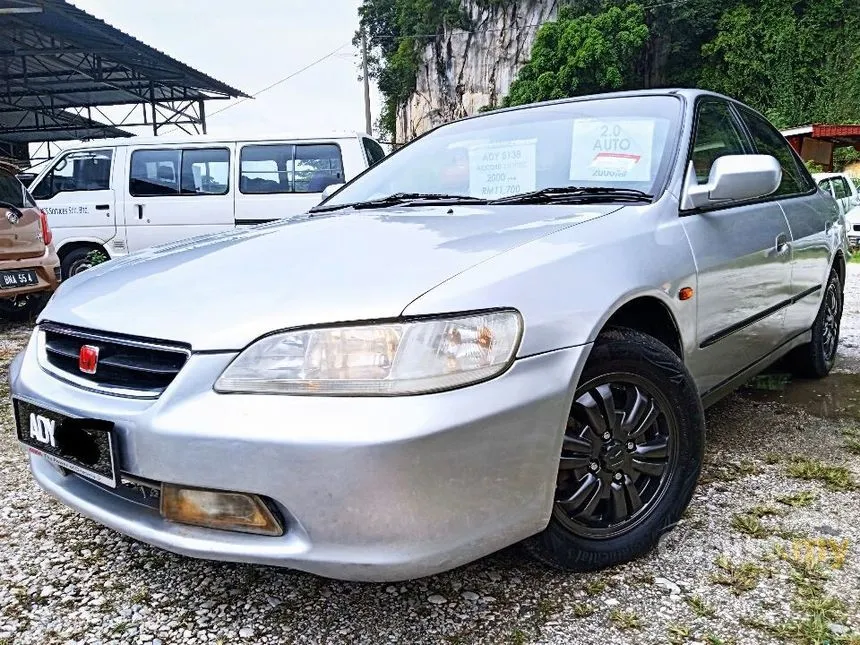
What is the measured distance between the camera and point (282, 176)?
7.50 metres

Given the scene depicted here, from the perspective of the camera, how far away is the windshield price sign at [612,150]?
7.47ft

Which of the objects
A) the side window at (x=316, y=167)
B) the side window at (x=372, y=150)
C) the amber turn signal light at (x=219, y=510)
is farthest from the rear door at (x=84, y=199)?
the amber turn signal light at (x=219, y=510)

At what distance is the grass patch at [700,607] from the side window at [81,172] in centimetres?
768

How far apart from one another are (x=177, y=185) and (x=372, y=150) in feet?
7.10

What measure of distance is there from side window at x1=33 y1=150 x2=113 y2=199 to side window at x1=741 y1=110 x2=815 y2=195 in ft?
22.4

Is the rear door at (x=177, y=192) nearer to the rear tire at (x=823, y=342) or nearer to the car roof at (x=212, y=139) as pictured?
the car roof at (x=212, y=139)

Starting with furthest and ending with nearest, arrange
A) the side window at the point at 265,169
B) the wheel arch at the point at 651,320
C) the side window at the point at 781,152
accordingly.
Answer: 1. the side window at the point at 265,169
2. the side window at the point at 781,152
3. the wheel arch at the point at 651,320

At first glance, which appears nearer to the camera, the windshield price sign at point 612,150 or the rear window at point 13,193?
the windshield price sign at point 612,150

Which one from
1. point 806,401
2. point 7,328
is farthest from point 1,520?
point 7,328

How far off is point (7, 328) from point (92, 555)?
4.81 m

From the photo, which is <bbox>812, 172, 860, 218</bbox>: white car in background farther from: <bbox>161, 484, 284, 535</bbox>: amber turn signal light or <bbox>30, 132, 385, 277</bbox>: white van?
<bbox>161, 484, 284, 535</bbox>: amber turn signal light

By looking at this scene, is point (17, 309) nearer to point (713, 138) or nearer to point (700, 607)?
point (713, 138)

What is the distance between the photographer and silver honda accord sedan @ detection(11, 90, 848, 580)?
4.54 ft

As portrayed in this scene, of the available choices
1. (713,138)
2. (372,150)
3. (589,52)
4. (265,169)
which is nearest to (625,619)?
(713,138)
